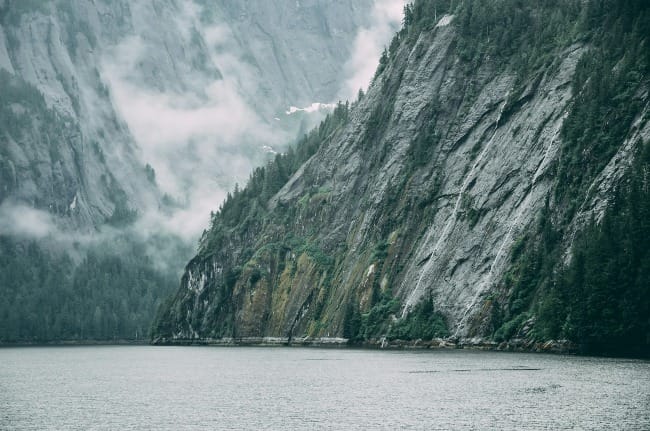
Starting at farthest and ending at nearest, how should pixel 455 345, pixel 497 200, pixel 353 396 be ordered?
pixel 497 200 → pixel 455 345 → pixel 353 396

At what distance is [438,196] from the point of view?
160375 mm

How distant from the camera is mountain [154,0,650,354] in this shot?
106500 millimetres

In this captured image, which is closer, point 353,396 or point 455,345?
point 353,396

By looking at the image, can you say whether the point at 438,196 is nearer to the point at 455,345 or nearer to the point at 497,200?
the point at 497,200

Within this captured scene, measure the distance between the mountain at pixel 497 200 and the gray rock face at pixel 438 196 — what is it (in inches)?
14.0

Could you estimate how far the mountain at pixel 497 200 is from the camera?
10650 cm

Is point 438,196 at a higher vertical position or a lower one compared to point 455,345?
higher

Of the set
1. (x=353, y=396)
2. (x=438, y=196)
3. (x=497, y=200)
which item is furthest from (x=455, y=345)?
(x=353, y=396)

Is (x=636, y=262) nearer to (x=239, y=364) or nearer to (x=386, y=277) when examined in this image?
(x=239, y=364)

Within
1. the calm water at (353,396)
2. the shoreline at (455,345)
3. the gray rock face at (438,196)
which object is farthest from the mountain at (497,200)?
the calm water at (353,396)

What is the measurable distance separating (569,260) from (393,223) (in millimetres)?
56483

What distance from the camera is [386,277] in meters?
162

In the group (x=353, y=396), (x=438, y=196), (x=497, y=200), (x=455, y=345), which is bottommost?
(x=353, y=396)

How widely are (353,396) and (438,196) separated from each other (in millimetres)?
88600
